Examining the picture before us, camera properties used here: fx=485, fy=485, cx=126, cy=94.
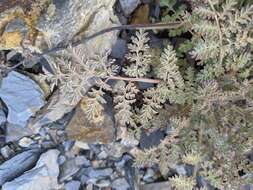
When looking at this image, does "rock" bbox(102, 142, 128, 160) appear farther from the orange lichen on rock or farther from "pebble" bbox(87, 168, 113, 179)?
the orange lichen on rock

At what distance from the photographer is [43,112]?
2594 mm

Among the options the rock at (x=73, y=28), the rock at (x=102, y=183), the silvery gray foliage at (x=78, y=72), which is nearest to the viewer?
the silvery gray foliage at (x=78, y=72)

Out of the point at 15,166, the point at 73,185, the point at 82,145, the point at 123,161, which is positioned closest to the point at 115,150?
the point at 123,161

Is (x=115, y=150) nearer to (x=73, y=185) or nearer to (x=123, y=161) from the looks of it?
(x=123, y=161)

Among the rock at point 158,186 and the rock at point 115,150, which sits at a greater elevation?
the rock at point 115,150

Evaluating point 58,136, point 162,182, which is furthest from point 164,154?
point 58,136

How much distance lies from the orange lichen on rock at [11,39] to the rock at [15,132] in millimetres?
491

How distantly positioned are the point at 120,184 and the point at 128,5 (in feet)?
3.20

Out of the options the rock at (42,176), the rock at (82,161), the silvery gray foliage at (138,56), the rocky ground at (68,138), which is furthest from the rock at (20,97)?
the silvery gray foliage at (138,56)

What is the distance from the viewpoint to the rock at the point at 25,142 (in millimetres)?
2650

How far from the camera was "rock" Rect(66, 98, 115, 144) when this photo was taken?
2580 millimetres

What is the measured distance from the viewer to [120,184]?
104 inches

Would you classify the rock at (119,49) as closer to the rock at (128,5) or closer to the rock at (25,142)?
the rock at (128,5)

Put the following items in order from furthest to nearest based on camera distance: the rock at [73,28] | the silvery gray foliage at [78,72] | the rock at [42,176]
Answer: the rock at [42,176]
the rock at [73,28]
the silvery gray foliage at [78,72]
